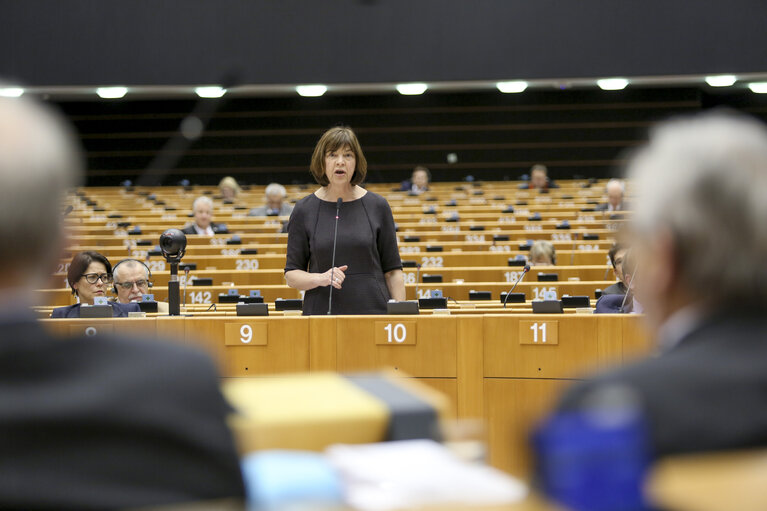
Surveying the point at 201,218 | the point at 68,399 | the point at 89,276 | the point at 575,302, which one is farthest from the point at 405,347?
the point at 201,218

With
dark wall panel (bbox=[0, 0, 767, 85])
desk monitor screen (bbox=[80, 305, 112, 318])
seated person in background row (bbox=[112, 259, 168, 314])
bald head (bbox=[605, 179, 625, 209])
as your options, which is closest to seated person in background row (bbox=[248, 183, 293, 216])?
dark wall panel (bbox=[0, 0, 767, 85])

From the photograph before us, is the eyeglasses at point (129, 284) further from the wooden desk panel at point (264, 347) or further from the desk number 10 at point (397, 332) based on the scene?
the desk number 10 at point (397, 332)

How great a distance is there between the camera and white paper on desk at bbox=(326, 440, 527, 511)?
84 cm

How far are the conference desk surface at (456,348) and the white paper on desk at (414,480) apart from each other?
1.89 m

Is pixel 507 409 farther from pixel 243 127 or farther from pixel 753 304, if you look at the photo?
pixel 243 127

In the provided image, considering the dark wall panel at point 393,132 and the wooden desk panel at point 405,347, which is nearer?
the wooden desk panel at point 405,347

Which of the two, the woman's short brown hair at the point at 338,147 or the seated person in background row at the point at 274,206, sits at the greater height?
the seated person in background row at the point at 274,206

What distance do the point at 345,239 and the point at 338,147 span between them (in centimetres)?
33

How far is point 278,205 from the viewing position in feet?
31.0

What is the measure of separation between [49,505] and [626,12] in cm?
1176

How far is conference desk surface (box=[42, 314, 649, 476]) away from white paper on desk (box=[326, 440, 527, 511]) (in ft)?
6.19

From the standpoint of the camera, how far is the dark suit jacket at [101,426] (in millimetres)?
804

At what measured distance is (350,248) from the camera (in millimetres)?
3074

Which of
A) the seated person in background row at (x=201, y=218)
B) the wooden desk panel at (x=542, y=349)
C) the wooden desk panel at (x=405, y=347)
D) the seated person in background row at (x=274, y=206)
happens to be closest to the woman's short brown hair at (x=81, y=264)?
the wooden desk panel at (x=405, y=347)
